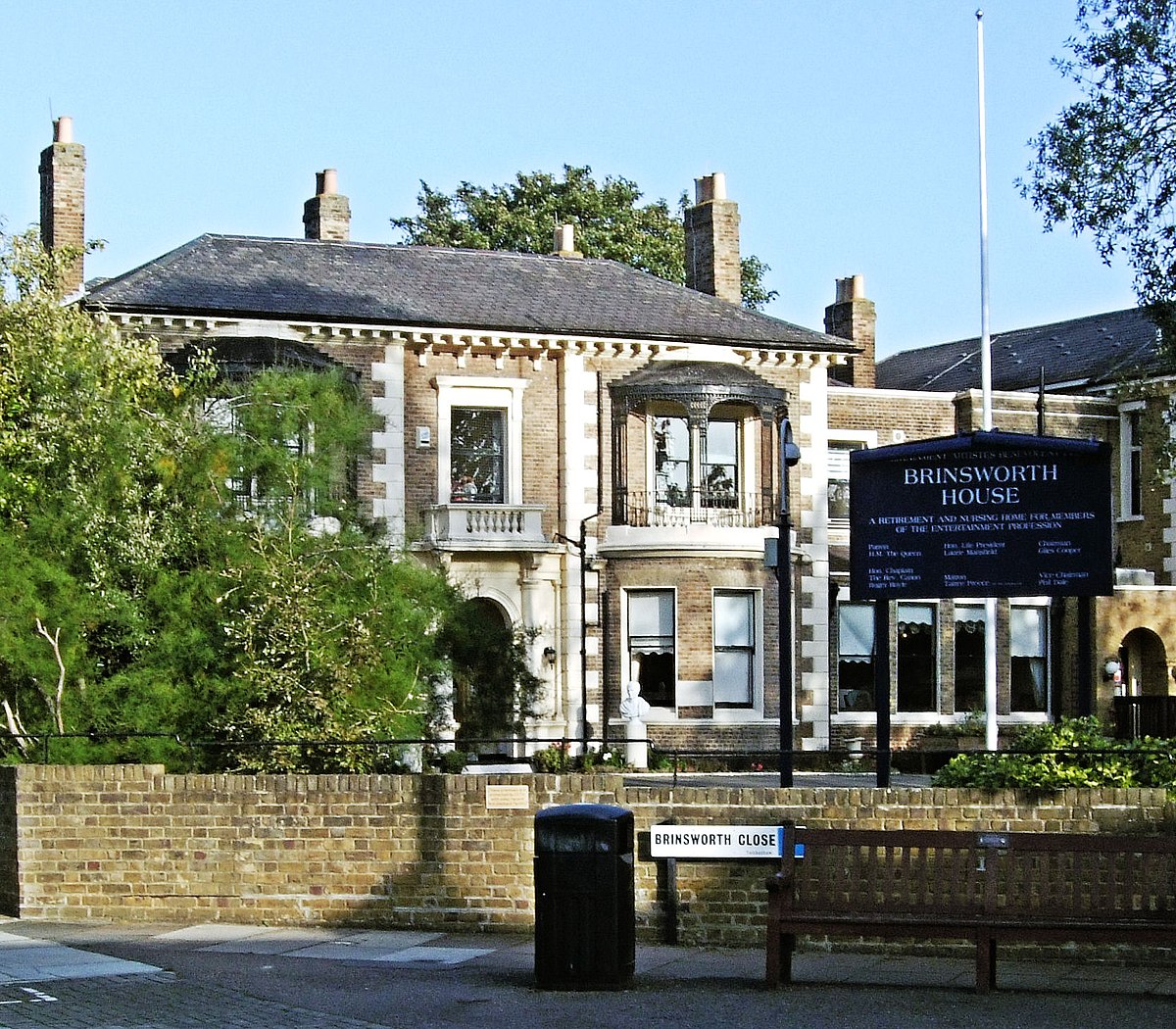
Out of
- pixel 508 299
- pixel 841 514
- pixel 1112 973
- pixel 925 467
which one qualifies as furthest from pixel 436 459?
pixel 1112 973

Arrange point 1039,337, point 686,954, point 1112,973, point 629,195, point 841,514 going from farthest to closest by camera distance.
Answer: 1. point 629,195
2. point 1039,337
3. point 841,514
4. point 686,954
5. point 1112,973

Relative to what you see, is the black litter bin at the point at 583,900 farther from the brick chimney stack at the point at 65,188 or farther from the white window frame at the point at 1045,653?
the white window frame at the point at 1045,653

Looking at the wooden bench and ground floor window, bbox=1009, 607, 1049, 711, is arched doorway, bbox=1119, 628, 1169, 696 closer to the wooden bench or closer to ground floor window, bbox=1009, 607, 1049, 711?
ground floor window, bbox=1009, 607, 1049, 711

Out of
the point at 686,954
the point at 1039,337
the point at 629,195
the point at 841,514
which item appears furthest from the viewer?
the point at 629,195

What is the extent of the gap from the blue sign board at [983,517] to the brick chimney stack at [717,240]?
2203 cm

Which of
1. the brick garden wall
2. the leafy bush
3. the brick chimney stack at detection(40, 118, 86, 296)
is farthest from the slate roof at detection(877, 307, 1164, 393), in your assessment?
the brick garden wall

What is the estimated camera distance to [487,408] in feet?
110

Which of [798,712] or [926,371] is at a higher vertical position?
[926,371]

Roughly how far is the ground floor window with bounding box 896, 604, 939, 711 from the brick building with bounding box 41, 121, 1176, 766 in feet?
3.00

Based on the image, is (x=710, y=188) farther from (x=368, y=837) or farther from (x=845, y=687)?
(x=368, y=837)

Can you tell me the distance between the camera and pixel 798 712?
34688mm

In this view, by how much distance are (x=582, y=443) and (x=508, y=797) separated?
19.0 m

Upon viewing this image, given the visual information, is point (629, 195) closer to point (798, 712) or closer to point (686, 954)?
point (798, 712)

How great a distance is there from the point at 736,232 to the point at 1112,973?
2657cm
